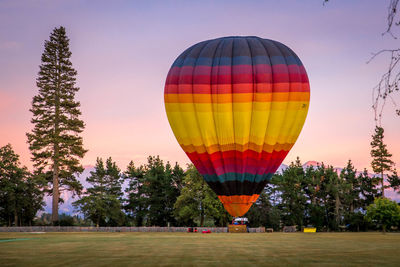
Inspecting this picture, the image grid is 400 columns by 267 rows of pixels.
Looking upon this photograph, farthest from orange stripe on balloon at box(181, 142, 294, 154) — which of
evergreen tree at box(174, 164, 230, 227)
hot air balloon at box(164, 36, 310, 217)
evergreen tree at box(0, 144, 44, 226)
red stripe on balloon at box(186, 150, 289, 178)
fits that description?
evergreen tree at box(0, 144, 44, 226)

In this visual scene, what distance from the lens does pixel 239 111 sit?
33281mm

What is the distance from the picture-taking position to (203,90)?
3375cm

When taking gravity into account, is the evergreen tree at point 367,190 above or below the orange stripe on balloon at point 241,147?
below

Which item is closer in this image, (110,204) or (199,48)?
(199,48)

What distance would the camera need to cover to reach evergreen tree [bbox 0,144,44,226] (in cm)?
7350

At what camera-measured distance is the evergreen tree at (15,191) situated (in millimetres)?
73500

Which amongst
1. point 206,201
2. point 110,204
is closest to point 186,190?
point 206,201

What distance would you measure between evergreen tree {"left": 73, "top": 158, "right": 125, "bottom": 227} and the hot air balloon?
135ft

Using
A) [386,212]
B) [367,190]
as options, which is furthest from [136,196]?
[367,190]

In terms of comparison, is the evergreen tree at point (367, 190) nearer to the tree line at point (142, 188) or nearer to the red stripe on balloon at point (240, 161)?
the tree line at point (142, 188)

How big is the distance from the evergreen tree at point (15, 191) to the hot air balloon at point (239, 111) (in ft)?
149

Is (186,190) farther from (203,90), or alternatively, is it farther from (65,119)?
(203,90)

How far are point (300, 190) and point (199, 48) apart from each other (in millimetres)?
59938

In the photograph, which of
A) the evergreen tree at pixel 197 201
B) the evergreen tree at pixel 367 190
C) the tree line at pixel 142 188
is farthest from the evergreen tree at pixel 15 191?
the evergreen tree at pixel 367 190
